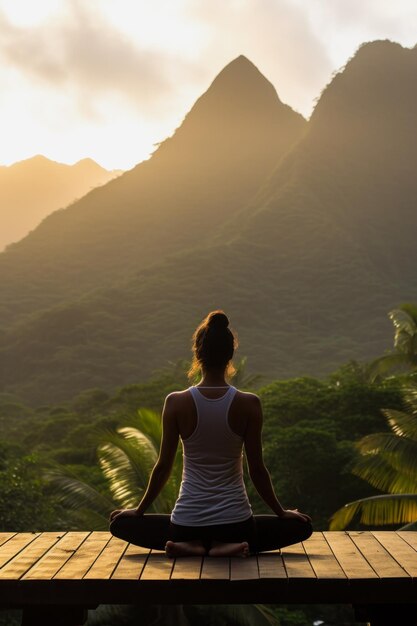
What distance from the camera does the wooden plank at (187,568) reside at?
12.2 ft

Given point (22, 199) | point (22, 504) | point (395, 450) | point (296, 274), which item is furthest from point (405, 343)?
point (22, 199)

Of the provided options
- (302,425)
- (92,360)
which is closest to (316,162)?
(92,360)

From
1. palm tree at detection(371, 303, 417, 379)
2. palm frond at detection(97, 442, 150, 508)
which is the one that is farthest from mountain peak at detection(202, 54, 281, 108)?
palm frond at detection(97, 442, 150, 508)

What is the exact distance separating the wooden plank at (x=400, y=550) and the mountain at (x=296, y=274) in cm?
7250

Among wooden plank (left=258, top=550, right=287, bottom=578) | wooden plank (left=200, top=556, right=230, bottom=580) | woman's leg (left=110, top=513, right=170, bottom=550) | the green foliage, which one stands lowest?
the green foliage

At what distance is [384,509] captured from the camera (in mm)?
12523

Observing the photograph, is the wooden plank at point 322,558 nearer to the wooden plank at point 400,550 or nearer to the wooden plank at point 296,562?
the wooden plank at point 296,562

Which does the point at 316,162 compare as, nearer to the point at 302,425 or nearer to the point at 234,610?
the point at 302,425

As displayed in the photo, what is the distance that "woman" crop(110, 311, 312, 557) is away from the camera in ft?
13.4

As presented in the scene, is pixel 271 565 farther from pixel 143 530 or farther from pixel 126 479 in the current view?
pixel 126 479

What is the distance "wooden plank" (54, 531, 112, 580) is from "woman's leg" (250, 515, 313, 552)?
0.79m

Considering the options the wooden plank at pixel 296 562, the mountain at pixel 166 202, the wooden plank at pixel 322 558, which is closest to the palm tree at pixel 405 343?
the wooden plank at pixel 322 558

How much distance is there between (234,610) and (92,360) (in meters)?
68.4

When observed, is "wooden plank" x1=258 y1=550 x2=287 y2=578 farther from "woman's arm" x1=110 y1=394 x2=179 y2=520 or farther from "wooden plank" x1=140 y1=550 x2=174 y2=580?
"woman's arm" x1=110 y1=394 x2=179 y2=520
